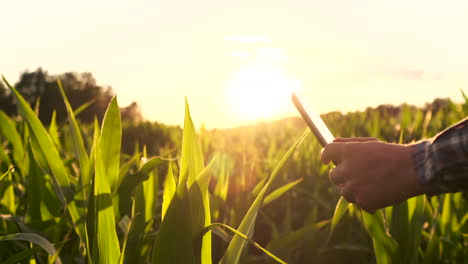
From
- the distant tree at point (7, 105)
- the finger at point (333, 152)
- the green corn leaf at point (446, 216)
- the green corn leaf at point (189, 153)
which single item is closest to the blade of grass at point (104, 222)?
the green corn leaf at point (189, 153)

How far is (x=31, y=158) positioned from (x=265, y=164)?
4.72 feet

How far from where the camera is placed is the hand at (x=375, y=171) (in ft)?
3.05

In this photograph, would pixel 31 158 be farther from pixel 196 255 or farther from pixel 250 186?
pixel 250 186

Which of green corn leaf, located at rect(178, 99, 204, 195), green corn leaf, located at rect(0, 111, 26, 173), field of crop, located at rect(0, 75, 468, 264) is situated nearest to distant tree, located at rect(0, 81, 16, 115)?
green corn leaf, located at rect(0, 111, 26, 173)

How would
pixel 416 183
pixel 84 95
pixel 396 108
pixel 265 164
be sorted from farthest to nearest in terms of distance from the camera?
1. pixel 84 95
2. pixel 396 108
3. pixel 265 164
4. pixel 416 183

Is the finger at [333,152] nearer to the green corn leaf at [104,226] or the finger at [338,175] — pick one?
the finger at [338,175]

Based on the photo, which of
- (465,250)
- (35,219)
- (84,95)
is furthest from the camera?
(84,95)

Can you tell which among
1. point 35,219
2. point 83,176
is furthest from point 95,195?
point 35,219

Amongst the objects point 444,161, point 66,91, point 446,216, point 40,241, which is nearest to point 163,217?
point 40,241

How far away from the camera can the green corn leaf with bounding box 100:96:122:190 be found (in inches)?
43.4

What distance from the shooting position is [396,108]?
294 inches

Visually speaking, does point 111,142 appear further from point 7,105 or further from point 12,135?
point 7,105

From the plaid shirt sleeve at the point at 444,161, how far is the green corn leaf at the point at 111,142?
0.63m

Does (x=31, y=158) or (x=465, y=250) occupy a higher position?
(x=31, y=158)
